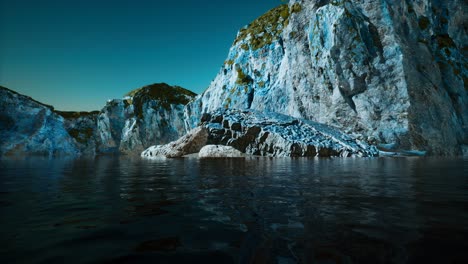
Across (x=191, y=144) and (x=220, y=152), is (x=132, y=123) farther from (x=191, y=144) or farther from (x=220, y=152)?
(x=220, y=152)

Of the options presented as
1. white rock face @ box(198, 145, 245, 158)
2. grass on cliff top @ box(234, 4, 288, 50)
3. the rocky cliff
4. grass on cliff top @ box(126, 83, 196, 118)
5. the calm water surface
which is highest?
grass on cliff top @ box(234, 4, 288, 50)

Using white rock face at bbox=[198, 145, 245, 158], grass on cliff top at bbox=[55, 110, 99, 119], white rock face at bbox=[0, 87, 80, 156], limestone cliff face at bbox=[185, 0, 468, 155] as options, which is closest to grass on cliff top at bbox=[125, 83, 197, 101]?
grass on cliff top at bbox=[55, 110, 99, 119]

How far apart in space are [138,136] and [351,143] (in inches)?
3392

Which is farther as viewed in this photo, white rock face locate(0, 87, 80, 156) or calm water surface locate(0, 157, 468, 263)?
white rock face locate(0, 87, 80, 156)

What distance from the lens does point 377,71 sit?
4188 cm

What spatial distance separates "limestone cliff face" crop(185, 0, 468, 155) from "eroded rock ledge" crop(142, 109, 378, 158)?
22.4 feet

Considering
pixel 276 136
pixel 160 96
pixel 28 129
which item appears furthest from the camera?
pixel 160 96

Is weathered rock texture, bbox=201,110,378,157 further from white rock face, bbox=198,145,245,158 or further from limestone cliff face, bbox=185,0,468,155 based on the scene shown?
limestone cliff face, bbox=185,0,468,155

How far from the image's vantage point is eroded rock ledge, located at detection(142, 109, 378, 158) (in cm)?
3173

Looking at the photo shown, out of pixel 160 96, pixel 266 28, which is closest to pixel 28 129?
pixel 160 96

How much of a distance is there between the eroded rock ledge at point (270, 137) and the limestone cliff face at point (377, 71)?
6820 millimetres

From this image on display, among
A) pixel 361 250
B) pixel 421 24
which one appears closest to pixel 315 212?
pixel 361 250

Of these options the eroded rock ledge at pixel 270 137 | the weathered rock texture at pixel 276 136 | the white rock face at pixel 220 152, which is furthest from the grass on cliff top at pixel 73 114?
the white rock face at pixel 220 152

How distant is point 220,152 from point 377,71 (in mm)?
30384
